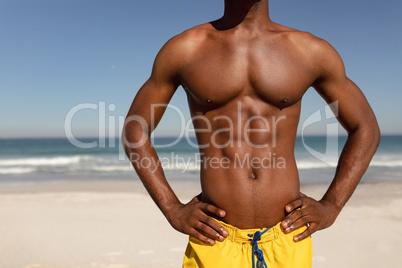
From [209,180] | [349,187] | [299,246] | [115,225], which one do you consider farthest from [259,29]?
[115,225]

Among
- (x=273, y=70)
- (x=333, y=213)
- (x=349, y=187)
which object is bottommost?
(x=333, y=213)

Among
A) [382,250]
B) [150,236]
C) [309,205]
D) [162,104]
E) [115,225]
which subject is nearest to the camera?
[309,205]

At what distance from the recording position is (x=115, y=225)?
677 cm

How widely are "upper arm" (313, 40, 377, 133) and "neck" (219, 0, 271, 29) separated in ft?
1.06

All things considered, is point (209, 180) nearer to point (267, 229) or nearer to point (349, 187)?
point (267, 229)

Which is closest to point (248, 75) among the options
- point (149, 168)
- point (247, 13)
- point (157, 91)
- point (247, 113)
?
point (247, 113)

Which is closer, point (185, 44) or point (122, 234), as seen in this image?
point (185, 44)

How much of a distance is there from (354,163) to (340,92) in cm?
38

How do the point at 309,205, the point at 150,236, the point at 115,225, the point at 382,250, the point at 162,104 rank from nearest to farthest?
the point at 309,205
the point at 162,104
the point at 382,250
the point at 150,236
the point at 115,225

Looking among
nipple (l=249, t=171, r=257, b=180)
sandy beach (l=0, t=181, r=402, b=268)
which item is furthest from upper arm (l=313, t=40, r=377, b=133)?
sandy beach (l=0, t=181, r=402, b=268)

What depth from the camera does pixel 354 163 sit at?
188 centimetres

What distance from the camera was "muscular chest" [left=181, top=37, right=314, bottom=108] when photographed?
1.78m

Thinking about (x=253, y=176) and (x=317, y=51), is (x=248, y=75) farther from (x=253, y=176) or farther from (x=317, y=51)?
(x=253, y=176)

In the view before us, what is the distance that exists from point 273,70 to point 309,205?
0.68 metres
